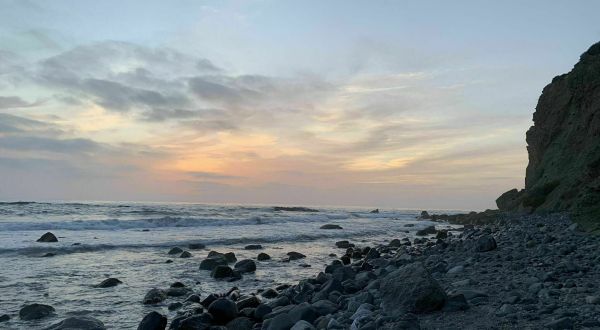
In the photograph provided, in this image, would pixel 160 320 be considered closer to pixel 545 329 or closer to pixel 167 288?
pixel 167 288

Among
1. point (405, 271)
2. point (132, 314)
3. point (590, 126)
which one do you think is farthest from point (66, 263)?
point (590, 126)

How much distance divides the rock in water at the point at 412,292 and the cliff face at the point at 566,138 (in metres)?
14.9

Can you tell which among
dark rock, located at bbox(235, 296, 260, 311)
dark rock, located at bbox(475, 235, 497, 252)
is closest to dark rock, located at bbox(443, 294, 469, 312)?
dark rock, located at bbox(235, 296, 260, 311)

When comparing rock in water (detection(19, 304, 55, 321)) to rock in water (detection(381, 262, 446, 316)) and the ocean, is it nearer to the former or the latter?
the ocean

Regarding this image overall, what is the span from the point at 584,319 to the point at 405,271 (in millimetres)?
2394

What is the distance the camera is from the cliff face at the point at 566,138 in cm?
2127

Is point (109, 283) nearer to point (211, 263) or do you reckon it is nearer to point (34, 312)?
point (34, 312)

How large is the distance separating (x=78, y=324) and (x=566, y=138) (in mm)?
28152

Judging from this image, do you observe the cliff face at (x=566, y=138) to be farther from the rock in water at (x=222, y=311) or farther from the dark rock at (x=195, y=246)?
the dark rock at (x=195, y=246)

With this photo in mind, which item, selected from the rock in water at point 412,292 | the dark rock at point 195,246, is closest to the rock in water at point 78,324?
the rock in water at point 412,292

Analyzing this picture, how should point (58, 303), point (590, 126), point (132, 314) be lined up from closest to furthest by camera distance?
1. point (132, 314)
2. point (58, 303)
3. point (590, 126)

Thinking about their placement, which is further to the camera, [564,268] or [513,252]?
[513,252]

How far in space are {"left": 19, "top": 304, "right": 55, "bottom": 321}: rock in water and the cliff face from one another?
18.6m

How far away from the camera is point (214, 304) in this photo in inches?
309
